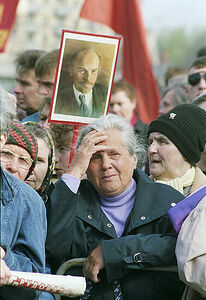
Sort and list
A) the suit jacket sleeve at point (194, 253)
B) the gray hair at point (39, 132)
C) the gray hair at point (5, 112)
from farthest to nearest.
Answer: the gray hair at point (39, 132) < the suit jacket sleeve at point (194, 253) < the gray hair at point (5, 112)

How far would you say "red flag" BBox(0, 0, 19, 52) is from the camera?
352 inches

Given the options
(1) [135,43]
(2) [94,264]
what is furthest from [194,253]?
(1) [135,43]

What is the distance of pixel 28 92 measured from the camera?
27.8 feet

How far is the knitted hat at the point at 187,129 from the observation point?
20.5 feet

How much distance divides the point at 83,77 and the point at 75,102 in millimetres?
194

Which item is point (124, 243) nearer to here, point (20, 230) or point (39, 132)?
point (20, 230)

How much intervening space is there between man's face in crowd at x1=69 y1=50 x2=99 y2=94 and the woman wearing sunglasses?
1924 mm

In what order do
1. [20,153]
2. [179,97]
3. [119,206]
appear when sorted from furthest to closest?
[179,97] → [119,206] → [20,153]

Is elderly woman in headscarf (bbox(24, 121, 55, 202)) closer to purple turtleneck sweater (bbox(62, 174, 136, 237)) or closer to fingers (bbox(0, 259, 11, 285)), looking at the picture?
purple turtleneck sweater (bbox(62, 174, 136, 237))

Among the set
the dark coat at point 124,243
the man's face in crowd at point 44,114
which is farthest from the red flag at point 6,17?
the dark coat at point 124,243

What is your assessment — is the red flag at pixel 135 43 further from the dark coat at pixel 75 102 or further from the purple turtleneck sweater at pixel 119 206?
the purple turtleneck sweater at pixel 119 206

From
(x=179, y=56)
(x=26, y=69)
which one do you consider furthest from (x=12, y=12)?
(x=179, y=56)

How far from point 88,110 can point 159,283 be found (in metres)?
1.46

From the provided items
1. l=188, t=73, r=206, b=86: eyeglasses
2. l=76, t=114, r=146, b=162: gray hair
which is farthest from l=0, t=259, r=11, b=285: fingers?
l=188, t=73, r=206, b=86: eyeglasses
